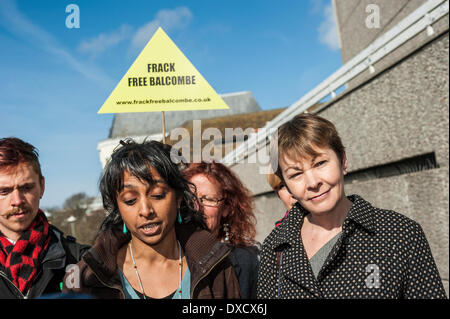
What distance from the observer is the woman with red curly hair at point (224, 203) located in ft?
10.8

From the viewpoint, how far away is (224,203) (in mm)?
3438

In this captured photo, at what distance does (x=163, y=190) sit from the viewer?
2195mm

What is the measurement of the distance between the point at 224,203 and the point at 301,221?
3.96 ft

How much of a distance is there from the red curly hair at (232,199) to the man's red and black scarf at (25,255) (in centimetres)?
118

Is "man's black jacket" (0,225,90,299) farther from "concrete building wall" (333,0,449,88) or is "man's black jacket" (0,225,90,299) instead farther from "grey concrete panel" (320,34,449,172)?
"concrete building wall" (333,0,449,88)

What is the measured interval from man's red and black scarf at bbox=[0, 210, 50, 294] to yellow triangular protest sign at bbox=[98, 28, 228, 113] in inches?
34.0

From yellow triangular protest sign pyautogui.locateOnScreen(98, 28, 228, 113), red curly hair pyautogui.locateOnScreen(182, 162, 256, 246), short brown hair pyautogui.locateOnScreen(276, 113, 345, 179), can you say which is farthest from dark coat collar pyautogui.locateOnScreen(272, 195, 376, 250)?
red curly hair pyautogui.locateOnScreen(182, 162, 256, 246)

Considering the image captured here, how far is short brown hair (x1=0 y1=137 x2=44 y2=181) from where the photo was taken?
236 centimetres

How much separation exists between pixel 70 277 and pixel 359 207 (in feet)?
5.08

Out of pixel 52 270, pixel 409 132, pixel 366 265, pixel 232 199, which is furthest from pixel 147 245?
pixel 409 132

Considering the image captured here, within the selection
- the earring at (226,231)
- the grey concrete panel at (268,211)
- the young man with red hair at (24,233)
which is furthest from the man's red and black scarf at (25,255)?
the grey concrete panel at (268,211)
